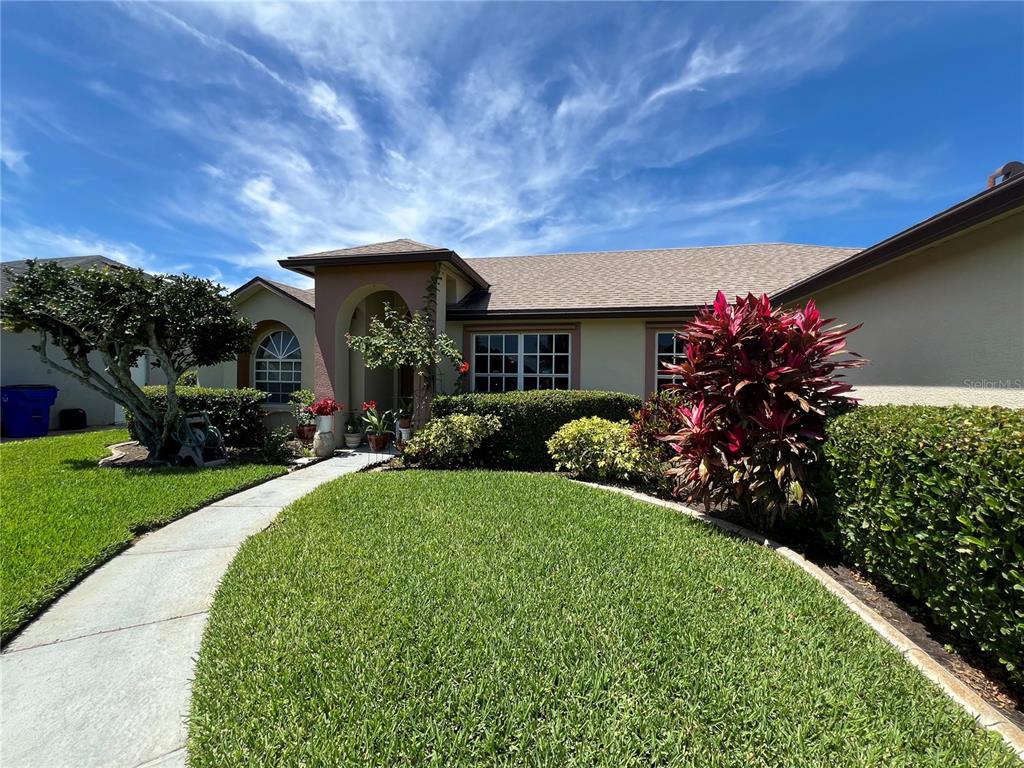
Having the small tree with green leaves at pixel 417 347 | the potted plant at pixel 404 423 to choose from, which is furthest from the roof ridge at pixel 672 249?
the potted plant at pixel 404 423

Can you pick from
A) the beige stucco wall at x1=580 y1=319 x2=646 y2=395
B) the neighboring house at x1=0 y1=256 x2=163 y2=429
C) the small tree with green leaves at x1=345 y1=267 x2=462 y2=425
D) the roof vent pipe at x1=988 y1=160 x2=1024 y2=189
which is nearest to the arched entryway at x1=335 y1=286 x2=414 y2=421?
the small tree with green leaves at x1=345 y1=267 x2=462 y2=425

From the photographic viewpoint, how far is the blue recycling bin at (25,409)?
11906 millimetres

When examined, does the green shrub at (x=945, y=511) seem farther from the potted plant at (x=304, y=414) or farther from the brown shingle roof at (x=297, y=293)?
the brown shingle roof at (x=297, y=293)

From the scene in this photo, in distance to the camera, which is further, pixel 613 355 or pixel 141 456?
pixel 613 355

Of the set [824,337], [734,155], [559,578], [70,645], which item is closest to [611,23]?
[734,155]

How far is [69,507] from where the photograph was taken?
18.0ft

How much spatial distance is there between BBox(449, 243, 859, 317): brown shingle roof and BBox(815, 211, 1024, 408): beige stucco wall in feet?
15.1

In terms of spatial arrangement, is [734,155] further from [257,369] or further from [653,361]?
[257,369]

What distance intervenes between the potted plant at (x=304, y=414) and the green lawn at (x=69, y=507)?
218 centimetres

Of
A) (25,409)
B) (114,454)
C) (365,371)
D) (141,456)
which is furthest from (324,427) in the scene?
(25,409)

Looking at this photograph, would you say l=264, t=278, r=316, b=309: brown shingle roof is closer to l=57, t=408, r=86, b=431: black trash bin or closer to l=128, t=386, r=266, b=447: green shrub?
l=128, t=386, r=266, b=447: green shrub

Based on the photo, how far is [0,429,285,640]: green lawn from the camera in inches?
144

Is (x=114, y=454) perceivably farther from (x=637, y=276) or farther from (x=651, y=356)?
(x=637, y=276)

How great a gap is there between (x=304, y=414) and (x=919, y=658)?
441 inches
